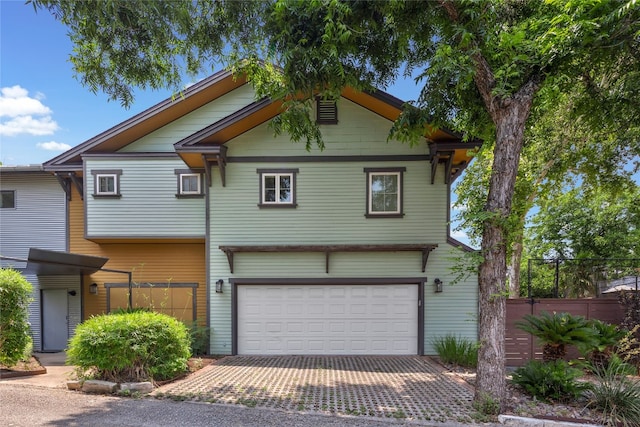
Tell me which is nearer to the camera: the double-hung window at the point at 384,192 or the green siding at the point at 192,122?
the double-hung window at the point at 384,192

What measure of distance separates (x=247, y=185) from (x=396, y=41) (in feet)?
16.4

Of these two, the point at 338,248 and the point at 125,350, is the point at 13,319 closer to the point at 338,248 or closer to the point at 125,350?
the point at 125,350

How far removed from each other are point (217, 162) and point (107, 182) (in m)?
3.39

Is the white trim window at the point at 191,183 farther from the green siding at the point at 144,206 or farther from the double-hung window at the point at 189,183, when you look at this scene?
the green siding at the point at 144,206

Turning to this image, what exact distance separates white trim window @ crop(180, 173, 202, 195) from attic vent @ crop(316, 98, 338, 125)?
3.91 meters

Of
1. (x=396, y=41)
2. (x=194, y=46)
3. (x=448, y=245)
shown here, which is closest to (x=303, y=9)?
(x=396, y=41)

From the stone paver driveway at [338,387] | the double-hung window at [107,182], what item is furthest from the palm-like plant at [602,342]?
the double-hung window at [107,182]

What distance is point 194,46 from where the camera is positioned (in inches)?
244

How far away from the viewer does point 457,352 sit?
24.9 ft

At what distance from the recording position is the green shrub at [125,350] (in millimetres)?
5766

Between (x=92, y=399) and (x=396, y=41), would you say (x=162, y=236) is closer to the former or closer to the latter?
(x=92, y=399)

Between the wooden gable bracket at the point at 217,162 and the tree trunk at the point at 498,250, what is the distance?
6287mm

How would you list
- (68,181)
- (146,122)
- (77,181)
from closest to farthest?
(146,122)
(77,181)
(68,181)

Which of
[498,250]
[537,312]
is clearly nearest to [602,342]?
[537,312]
